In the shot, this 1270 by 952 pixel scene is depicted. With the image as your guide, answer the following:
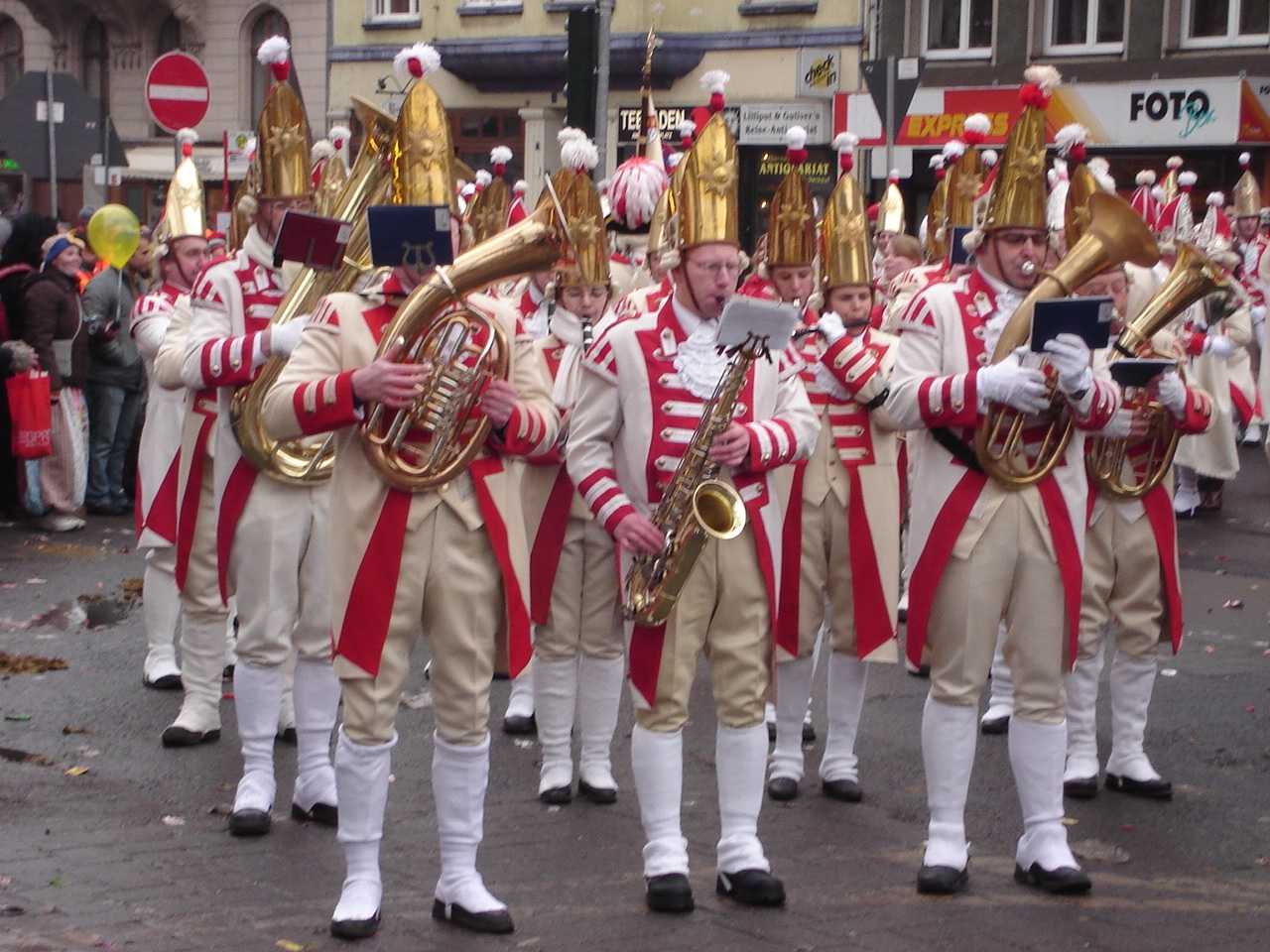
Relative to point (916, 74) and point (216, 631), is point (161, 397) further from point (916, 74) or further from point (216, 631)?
point (916, 74)

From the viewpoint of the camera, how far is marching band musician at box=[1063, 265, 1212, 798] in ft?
25.8

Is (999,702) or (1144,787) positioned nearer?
(1144,787)

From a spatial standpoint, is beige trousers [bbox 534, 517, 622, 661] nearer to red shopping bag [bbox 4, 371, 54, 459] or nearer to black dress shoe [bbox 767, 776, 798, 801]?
black dress shoe [bbox 767, 776, 798, 801]

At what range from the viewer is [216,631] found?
848cm

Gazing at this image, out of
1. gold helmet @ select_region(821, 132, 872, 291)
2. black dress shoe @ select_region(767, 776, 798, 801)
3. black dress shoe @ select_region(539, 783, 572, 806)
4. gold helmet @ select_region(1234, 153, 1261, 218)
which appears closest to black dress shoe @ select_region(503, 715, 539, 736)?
black dress shoe @ select_region(539, 783, 572, 806)

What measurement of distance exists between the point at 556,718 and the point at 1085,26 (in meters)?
21.9

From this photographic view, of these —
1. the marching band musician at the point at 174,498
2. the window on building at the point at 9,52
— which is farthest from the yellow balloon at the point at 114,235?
the window on building at the point at 9,52

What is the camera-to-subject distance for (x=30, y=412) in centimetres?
1426

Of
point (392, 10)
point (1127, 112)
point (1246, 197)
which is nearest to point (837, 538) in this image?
point (1246, 197)

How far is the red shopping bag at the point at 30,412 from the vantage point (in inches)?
559

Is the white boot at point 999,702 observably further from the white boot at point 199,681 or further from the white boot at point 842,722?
the white boot at point 199,681

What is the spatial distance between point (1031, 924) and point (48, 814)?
11.1 feet

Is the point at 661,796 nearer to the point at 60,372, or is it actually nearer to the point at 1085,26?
the point at 60,372

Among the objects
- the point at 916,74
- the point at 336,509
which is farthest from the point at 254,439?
the point at 916,74
